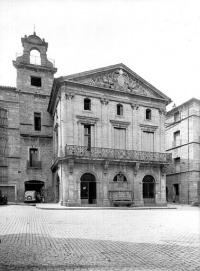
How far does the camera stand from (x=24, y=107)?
30.1 m

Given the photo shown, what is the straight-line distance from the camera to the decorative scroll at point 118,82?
2558cm

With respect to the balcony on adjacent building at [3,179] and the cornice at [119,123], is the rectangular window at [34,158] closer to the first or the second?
the balcony on adjacent building at [3,179]

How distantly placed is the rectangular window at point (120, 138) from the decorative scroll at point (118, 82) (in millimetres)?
4315

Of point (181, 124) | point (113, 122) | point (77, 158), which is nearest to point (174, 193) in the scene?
point (181, 124)

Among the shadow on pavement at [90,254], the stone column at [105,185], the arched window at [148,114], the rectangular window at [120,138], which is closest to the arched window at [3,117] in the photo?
the rectangular window at [120,138]

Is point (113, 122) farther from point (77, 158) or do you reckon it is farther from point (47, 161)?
A: point (47, 161)

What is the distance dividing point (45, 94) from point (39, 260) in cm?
2672

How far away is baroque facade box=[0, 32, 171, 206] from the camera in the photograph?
23702 mm

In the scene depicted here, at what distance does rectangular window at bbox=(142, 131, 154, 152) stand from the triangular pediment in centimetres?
424

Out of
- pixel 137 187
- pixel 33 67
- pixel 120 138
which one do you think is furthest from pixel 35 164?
pixel 137 187

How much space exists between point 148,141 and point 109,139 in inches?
177

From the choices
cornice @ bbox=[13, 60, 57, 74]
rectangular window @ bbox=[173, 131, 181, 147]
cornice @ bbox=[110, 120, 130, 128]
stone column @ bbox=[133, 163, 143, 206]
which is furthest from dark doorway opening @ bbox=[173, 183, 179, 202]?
cornice @ bbox=[13, 60, 57, 74]

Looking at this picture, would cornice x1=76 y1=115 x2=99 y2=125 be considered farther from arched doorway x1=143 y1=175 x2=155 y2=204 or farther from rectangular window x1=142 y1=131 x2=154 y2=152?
arched doorway x1=143 y1=175 x2=155 y2=204

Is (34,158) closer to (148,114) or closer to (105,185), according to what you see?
(105,185)
